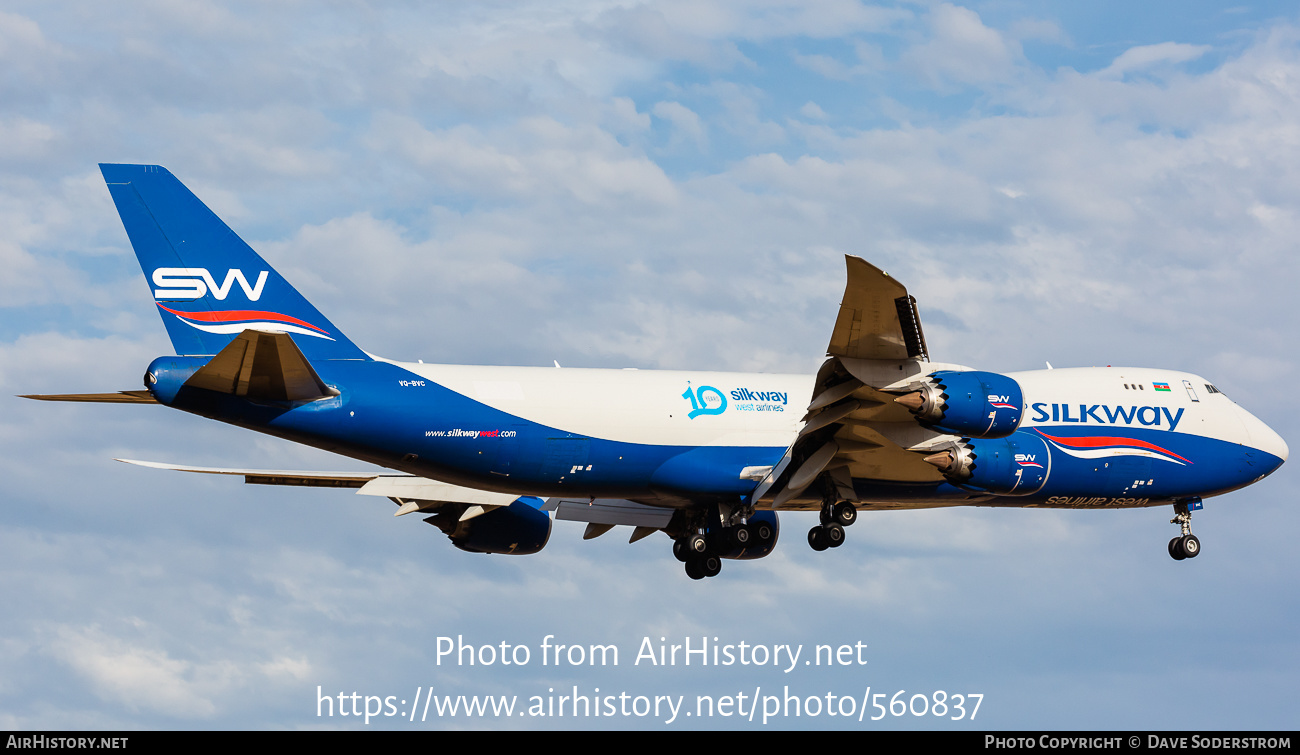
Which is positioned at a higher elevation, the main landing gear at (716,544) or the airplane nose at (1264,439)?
the airplane nose at (1264,439)

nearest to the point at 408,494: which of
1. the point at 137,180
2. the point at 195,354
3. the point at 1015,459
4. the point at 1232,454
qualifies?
the point at 195,354

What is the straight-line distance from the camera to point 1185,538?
3195 centimetres

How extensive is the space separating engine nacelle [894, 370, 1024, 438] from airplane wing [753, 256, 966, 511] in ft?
1.12

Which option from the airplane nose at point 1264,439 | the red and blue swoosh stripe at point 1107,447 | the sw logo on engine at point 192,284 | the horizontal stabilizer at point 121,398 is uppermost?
the airplane nose at point 1264,439

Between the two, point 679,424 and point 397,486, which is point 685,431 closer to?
point 679,424

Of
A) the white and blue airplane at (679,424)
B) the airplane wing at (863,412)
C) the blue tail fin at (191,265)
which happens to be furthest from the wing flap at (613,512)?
the blue tail fin at (191,265)

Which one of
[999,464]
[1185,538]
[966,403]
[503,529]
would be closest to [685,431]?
[966,403]

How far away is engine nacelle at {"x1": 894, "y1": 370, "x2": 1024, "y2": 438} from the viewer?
2419 centimetres

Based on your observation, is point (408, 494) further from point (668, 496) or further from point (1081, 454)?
point (1081, 454)

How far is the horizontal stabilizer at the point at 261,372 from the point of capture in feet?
73.8

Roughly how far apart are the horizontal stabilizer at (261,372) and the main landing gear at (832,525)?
10.8 metres

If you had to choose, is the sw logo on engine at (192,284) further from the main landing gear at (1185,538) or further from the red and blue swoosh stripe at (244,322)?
the main landing gear at (1185,538)

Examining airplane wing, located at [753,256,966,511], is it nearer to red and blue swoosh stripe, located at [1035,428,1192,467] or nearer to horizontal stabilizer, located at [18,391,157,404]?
red and blue swoosh stripe, located at [1035,428,1192,467]

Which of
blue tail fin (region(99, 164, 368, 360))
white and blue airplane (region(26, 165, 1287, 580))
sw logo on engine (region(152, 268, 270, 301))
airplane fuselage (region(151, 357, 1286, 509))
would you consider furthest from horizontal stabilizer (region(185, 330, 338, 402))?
sw logo on engine (region(152, 268, 270, 301))
